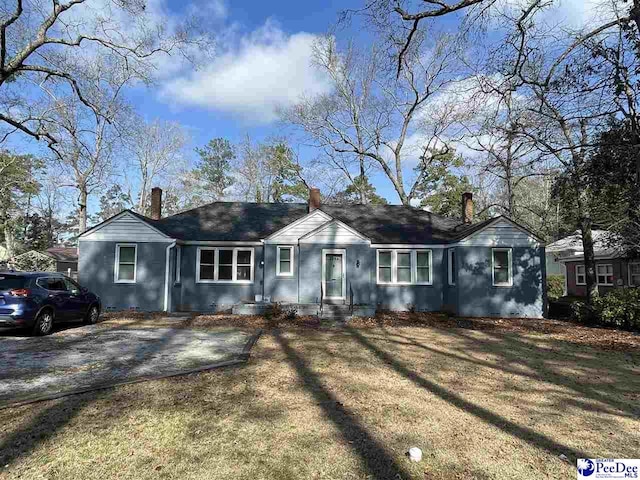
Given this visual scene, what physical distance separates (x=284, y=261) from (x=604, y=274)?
21049 millimetres

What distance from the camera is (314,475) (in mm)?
3523

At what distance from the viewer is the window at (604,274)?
24594 millimetres

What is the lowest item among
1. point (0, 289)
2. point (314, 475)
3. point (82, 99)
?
point (314, 475)

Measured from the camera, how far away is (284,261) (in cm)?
1675

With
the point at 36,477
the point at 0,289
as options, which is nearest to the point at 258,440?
the point at 36,477

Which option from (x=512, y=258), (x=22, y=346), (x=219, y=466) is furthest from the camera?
(x=512, y=258)

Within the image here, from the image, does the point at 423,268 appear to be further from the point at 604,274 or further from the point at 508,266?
the point at 604,274

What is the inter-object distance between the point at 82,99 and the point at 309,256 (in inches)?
459

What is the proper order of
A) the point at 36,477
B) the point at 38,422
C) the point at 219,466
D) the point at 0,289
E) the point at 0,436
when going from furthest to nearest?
the point at 0,289
the point at 38,422
the point at 0,436
the point at 219,466
the point at 36,477

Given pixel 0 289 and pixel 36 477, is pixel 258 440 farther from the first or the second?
pixel 0 289

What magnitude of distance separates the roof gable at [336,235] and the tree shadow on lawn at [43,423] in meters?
11.0

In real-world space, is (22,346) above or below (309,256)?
below

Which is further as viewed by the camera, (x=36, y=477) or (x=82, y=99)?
(x=82, y=99)

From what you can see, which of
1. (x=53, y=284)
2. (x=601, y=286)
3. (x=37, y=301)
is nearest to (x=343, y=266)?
(x=53, y=284)
